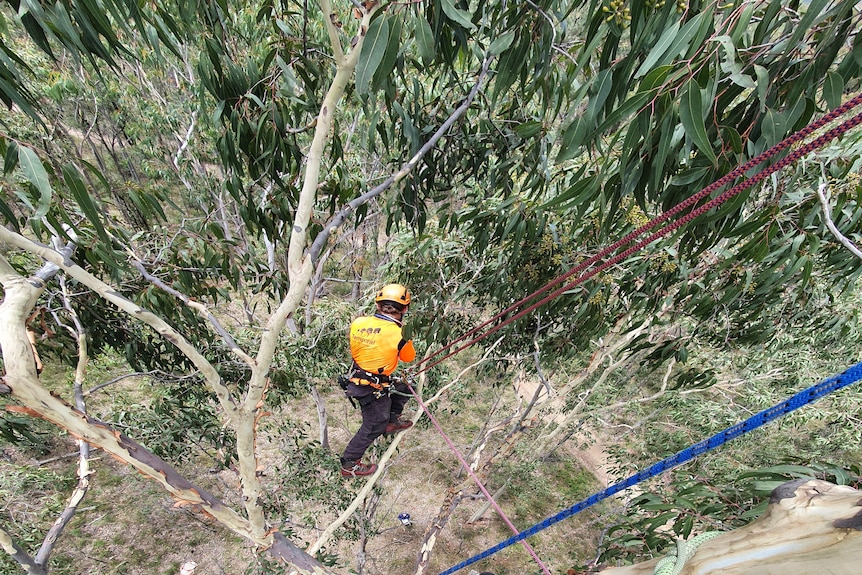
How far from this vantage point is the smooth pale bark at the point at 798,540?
2.09 feet

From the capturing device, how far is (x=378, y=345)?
2492 millimetres

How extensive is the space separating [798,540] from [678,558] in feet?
0.81

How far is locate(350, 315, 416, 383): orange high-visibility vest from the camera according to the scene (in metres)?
2.48

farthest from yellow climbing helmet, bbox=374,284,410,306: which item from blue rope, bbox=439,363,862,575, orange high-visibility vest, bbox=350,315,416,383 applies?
blue rope, bbox=439,363,862,575

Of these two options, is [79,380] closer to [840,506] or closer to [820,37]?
[840,506]

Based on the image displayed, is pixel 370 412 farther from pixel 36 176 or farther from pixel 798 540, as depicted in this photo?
pixel 798 540

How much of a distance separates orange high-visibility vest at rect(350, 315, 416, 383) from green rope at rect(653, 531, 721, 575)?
5.85 ft

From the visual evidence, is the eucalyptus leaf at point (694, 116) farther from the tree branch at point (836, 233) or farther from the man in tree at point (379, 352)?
the man in tree at point (379, 352)

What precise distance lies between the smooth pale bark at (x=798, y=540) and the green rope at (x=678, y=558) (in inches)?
0.4

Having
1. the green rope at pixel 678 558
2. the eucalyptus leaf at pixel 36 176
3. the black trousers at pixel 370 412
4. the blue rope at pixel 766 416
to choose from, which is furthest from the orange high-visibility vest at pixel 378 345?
the green rope at pixel 678 558

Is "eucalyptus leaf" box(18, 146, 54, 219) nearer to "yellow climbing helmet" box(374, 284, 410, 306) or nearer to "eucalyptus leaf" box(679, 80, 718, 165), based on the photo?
"eucalyptus leaf" box(679, 80, 718, 165)

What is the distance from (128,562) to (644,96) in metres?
6.82

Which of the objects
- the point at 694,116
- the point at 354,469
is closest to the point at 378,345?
the point at 354,469

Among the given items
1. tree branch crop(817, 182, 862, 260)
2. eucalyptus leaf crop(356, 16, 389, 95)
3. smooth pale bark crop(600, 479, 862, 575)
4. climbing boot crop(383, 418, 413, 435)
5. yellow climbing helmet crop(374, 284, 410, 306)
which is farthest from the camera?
climbing boot crop(383, 418, 413, 435)
